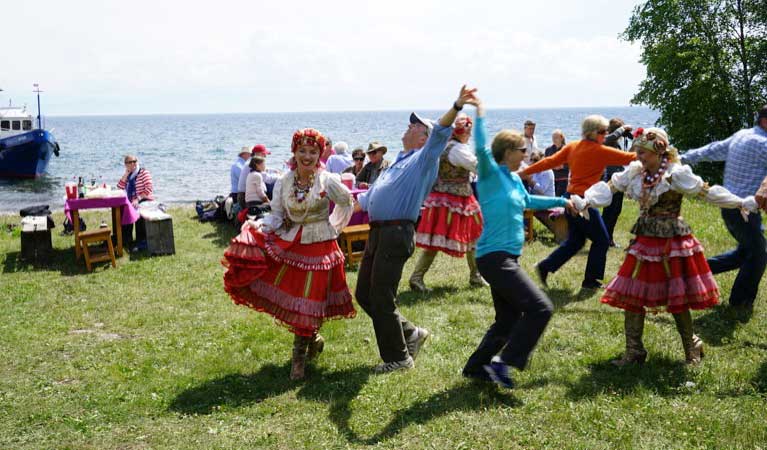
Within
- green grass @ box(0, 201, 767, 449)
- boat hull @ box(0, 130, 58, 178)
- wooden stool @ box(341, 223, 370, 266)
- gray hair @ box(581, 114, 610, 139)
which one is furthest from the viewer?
boat hull @ box(0, 130, 58, 178)

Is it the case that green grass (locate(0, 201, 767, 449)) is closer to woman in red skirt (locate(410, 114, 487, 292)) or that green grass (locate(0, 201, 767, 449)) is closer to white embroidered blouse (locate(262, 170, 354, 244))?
woman in red skirt (locate(410, 114, 487, 292))

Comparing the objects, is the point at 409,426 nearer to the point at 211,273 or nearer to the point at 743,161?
the point at 743,161

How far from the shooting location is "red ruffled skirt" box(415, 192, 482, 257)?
774 centimetres

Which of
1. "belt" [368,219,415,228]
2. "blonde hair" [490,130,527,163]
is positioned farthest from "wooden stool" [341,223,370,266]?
"blonde hair" [490,130,527,163]

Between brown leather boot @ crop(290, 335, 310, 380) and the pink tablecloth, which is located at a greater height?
the pink tablecloth

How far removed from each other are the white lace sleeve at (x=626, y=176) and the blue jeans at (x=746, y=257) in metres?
1.85

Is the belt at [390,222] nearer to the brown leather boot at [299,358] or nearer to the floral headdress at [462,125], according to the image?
Answer: the brown leather boot at [299,358]

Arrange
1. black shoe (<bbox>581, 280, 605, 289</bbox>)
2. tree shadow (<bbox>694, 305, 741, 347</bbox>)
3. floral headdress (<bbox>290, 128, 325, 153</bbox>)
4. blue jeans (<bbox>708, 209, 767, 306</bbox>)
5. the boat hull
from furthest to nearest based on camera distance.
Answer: the boat hull → black shoe (<bbox>581, 280, 605, 289</bbox>) → blue jeans (<bbox>708, 209, 767, 306</bbox>) → tree shadow (<bbox>694, 305, 741, 347</bbox>) → floral headdress (<bbox>290, 128, 325, 153</bbox>)

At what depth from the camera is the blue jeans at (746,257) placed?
654 centimetres

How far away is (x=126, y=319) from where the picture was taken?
24.2 feet

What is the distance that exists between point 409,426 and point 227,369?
6.33 feet

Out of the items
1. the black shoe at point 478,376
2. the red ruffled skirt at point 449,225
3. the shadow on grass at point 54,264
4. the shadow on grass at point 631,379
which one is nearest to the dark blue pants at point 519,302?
the black shoe at point 478,376

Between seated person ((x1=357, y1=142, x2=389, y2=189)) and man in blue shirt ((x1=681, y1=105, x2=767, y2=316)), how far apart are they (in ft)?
17.6

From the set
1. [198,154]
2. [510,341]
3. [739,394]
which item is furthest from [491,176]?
[198,154]
